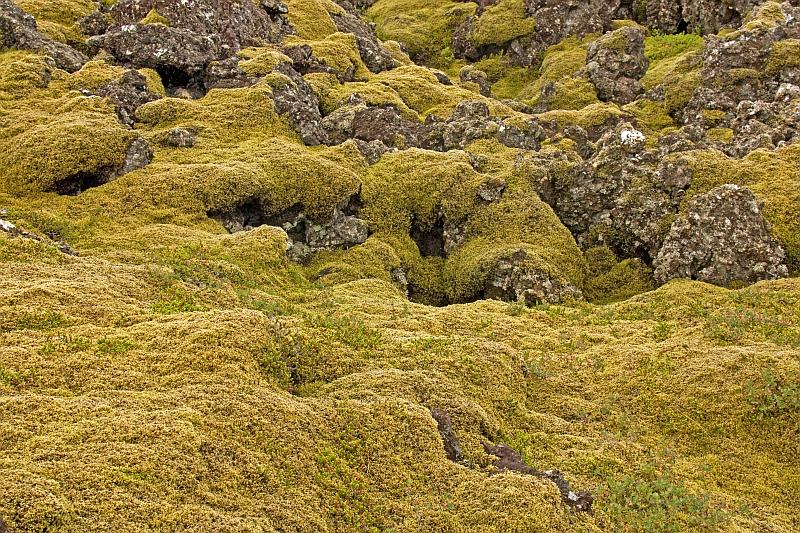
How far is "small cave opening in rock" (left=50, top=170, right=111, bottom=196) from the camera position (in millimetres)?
18656

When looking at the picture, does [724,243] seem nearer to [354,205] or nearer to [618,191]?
[618,191]

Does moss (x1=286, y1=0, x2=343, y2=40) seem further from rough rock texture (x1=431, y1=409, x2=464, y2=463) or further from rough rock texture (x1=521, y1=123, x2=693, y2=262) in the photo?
rough rock texture (x1=431, y1=409, x2=464, y2=463)

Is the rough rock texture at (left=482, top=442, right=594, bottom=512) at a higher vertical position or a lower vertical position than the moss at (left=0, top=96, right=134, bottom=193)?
lower

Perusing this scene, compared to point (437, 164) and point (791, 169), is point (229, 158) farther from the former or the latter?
point (791, 169)

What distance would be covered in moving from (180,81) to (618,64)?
2128 cm

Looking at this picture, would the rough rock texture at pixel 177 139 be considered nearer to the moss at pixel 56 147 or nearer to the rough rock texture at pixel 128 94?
the moss at pixel 56 147

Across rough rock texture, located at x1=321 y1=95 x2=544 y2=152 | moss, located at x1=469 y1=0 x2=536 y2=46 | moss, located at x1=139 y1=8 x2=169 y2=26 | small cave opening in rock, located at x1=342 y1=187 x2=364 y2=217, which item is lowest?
small cave opening in rock, located at x1=342 y1=187 x2=364 y2=217

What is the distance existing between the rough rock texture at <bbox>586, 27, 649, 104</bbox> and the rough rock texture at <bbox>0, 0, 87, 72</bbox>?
23328 mm

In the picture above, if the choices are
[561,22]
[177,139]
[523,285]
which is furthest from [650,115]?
[177,139]

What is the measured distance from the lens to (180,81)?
25828 millimetres

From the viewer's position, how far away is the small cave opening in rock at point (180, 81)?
25.5 meters

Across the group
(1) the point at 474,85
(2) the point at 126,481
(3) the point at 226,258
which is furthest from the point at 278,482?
(1) the point at 474,85

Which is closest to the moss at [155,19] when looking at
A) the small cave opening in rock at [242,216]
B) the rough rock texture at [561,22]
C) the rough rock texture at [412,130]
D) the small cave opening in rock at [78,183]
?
the rough rock texture at [412,130]

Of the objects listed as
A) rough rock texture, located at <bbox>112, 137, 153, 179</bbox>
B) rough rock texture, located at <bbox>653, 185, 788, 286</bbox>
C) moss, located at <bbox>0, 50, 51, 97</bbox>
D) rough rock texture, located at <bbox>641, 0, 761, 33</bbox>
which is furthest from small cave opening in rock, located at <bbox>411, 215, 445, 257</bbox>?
rough rock texture, located at <bbox>641, 0, 761, 33</bbox>
